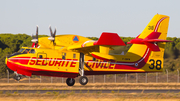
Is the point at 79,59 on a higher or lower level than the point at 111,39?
lower

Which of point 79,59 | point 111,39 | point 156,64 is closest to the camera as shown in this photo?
point 111,39

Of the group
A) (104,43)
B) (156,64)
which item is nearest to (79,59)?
(104,43)

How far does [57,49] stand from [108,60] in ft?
17.8

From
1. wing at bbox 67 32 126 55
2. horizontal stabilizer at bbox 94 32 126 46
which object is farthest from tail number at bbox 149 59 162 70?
horizontal stabilizer at bbox 94 32 126 46

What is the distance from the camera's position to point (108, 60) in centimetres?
2892

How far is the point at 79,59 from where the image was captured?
28344 mm

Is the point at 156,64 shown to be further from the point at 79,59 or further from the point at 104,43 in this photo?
the point at 104,43

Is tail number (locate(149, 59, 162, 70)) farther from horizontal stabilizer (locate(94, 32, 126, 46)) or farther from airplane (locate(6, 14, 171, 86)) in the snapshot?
horizontal stabilizer (locate(94, 32, 126, 46))

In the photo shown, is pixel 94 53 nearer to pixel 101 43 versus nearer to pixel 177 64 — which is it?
pixel 101 43

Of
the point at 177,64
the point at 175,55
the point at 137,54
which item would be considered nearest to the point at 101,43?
the point at 137,54

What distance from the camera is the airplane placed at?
27.2 meters

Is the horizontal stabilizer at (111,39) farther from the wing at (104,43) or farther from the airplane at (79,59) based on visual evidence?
the airplane at (79,59)

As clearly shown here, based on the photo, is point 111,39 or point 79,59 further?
point 79,59

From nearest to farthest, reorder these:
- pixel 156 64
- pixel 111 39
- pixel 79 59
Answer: pixel 111 39
pixel 79 59
pixel 156 64
